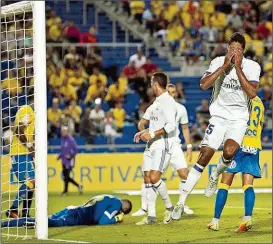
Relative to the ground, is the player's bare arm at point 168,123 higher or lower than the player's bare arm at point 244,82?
lower

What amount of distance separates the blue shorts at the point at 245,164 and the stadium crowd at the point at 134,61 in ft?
39.7

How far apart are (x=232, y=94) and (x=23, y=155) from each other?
368 cm

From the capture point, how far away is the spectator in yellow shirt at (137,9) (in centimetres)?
3127

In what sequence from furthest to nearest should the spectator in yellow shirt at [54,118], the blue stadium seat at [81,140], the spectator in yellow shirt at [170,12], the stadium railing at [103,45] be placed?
the spectator in yellow shirt at [170,12]
the stadium railing at [103,45]
the spectator in yellow shirt at [54,118]
the blue stadium seat at [81,140]

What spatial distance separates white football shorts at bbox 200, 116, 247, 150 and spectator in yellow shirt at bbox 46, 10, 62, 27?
1850 centimetres

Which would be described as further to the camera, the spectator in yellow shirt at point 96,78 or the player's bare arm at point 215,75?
the spectator in yellow shirt at point 96,78

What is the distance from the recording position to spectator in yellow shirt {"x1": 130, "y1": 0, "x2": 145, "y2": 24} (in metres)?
31.3

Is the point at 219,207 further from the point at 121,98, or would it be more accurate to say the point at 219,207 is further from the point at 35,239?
the point at 121,98

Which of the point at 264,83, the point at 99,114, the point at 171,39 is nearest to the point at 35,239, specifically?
the point at 99,114

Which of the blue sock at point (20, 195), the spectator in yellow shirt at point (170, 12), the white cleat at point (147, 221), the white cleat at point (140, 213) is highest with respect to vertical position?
the spectator in yellow shirt at point (170, 12)

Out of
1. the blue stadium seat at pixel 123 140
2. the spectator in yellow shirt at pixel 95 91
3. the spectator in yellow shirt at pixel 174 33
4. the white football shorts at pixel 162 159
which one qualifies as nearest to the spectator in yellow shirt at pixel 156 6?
the spectator in yellow shirt at pixel 174 33

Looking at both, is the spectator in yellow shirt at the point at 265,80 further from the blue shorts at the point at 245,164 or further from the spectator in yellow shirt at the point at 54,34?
the blue shorts at the point at 245,164

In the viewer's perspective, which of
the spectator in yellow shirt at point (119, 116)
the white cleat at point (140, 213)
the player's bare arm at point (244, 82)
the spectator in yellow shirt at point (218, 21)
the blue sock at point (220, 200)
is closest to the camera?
the player's bare arm at point (244, 82)

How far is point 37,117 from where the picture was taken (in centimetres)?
1102
